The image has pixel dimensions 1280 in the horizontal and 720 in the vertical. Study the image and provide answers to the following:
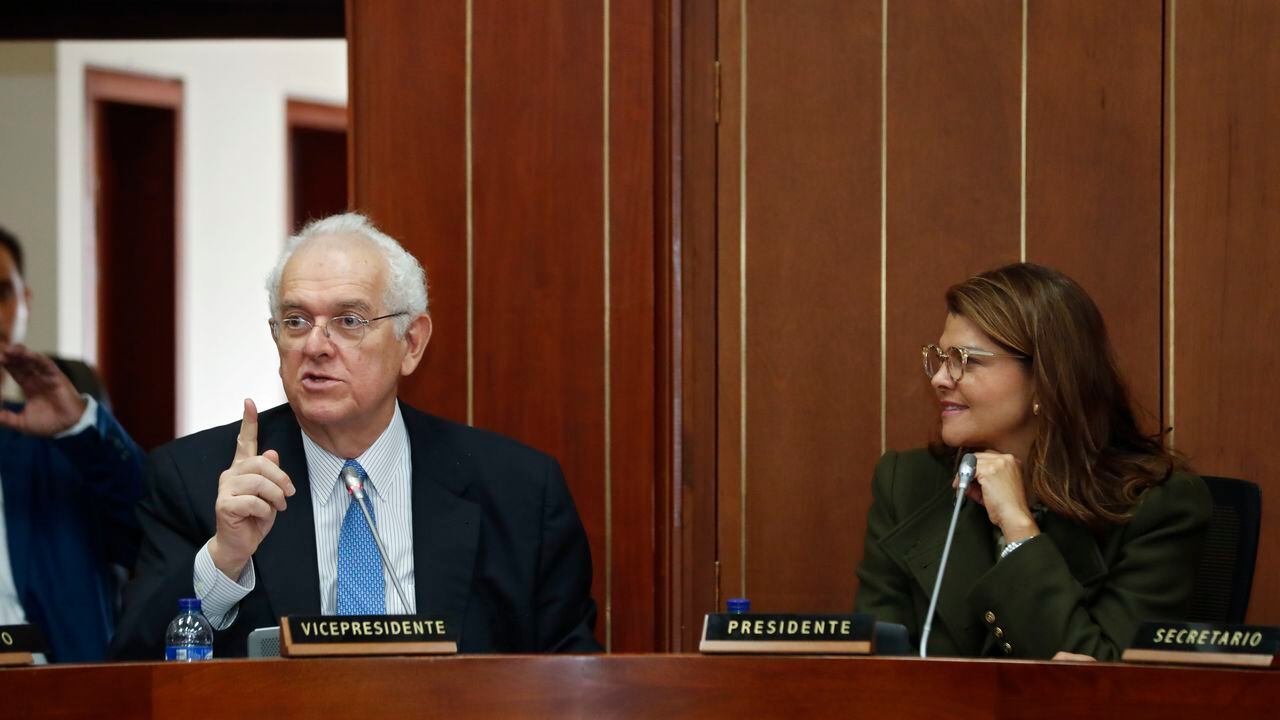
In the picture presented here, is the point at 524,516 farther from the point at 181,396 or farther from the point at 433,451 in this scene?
the point at 181,396

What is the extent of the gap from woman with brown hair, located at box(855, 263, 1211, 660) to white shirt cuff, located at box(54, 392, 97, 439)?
1.65 m

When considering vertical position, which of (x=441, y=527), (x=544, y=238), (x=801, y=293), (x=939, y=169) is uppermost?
(x=939, y=169)

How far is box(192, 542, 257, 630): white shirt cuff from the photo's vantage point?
2.09m

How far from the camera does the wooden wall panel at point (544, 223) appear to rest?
2951 millimetres

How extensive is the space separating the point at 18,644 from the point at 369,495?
770mm

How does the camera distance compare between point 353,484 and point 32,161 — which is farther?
point 32,161

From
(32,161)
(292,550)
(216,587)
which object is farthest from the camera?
(32,161)

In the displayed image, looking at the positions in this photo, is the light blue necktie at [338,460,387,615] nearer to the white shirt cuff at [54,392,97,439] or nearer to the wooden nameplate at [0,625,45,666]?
the wooden nameplate at [0,625,45,666]

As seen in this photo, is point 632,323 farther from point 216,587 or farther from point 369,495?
point 216,587

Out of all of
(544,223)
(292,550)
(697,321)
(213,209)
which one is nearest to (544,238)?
(544,223)

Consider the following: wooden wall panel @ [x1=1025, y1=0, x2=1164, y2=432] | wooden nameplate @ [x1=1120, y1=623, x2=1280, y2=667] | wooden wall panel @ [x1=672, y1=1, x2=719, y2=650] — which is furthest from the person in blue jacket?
wooden nameplate @ [x1=1120, y1=623, x2=1280, y2=667]

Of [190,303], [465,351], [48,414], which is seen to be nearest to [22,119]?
[190,303]

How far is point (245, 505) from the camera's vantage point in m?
1.99

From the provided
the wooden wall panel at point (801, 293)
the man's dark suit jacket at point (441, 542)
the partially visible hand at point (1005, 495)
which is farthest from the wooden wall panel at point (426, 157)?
the partially visible hand at point (1005, 495)
